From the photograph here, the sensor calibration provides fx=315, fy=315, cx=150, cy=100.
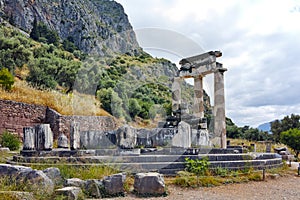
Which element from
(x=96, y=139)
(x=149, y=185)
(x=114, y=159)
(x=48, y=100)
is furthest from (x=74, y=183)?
(x=48, y=100)

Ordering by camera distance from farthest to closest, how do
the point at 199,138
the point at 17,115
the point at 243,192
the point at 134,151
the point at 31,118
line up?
the point at 31,118 → the point at 17,115 → the point at 199,138 → the point at 134,151 → the point at 243,192

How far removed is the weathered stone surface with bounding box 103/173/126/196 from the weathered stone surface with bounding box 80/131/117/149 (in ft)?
15.9

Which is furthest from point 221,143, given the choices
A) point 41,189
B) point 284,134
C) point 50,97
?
point 41,189

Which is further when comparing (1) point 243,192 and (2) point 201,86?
(2) point 201,86

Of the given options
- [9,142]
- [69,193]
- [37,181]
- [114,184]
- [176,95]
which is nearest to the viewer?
[69,193]

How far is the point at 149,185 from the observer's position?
738 centimetres

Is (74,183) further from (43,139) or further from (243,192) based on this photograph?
(243,192)

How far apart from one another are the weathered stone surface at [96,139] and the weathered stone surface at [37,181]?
5.53 m

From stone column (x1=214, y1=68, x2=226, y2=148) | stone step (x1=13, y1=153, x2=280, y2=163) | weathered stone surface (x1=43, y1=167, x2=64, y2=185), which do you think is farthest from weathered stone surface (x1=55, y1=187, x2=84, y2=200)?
stone column (x1=214, y1=68, x2=226, y2=148)

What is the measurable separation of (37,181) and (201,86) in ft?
48.9

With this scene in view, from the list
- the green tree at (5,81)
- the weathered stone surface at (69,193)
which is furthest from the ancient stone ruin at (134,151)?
the green tree at (5,81)

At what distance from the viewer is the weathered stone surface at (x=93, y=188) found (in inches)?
272

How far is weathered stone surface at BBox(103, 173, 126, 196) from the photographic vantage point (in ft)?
23.4

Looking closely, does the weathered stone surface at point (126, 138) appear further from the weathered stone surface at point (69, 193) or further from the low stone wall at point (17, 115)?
the low stone wall at point (17, 115)
